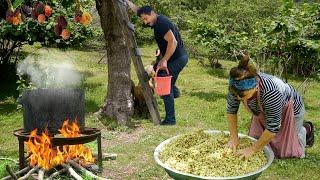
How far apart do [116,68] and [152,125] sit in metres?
1.13

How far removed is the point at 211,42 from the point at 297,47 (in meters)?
2.99

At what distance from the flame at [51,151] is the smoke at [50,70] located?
480 centimetres

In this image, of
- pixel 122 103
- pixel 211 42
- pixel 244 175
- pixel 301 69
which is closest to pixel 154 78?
pixel 122 103

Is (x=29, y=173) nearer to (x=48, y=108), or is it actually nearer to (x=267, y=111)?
(x=48, y=108)

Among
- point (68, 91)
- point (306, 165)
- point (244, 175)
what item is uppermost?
point (68, 91)

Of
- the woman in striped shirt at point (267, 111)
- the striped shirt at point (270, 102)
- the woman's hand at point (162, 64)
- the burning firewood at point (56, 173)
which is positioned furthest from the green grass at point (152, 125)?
the striped shirt at point (270, 102)

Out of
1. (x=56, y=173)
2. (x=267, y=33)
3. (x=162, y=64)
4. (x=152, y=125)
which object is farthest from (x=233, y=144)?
(x=267, y=33)

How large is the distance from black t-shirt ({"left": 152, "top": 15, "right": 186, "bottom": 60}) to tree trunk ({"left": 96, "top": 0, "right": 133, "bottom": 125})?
0.86m

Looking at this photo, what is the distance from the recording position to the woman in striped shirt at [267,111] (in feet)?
12.9

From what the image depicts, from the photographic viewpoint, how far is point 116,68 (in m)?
8.09

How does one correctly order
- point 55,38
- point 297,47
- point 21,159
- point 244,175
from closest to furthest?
point 244,175 < point 21,159 < point 297,47 < point 55,38

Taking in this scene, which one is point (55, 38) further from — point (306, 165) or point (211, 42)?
point (306, 165)

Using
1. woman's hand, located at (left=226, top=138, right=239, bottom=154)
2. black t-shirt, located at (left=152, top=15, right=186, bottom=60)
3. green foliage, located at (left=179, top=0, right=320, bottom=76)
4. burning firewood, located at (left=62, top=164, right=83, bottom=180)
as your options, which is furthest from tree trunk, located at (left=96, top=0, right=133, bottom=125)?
woman's hand, located at (left=226, top=138, right=239, bottom=154)

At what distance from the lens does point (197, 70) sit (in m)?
16.1
